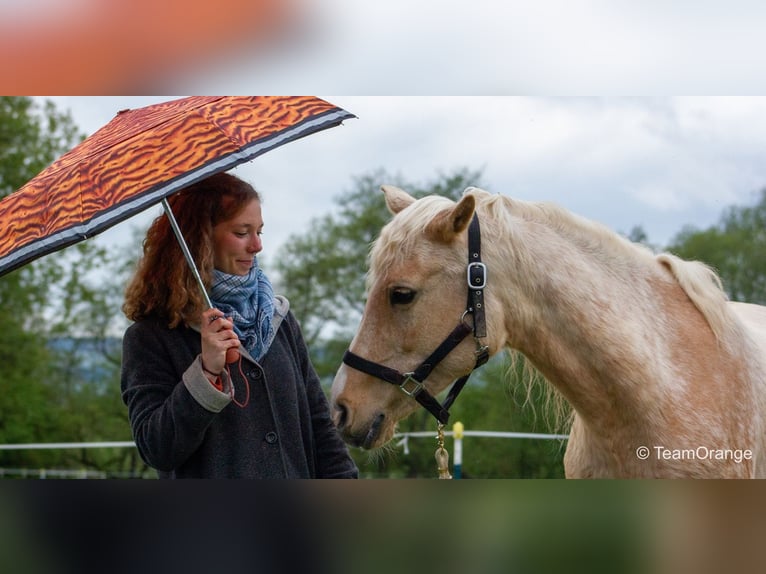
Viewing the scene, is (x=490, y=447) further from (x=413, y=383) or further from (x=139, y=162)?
(x=139, y=162)

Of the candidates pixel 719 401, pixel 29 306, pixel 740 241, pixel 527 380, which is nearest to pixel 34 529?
pixel 527 380

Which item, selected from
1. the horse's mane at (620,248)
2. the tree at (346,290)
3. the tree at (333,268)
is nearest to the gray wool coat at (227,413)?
the horse's mane at (620,248)

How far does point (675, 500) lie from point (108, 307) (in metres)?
14.2

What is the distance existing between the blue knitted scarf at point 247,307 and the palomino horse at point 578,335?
340mm

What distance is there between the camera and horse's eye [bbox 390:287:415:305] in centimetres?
241

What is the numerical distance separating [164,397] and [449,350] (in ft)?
2.90

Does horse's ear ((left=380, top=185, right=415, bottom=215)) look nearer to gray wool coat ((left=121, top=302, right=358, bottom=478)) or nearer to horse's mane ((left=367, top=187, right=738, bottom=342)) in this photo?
horse's mane ((left=367, top=187, right=738, bottom=342))

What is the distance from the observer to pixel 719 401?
2.36 m

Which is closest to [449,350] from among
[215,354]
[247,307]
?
[247,307]

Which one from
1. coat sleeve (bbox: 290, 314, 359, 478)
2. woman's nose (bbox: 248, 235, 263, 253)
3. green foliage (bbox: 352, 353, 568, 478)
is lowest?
green foliage (bbox: 352, 353, 568, 478)

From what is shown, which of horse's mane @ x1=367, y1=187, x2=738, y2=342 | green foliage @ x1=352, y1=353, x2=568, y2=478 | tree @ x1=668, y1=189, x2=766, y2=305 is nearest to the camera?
horse's mane @ x1=367, y1=187, x2=738, y2=342

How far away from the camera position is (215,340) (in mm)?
1966
